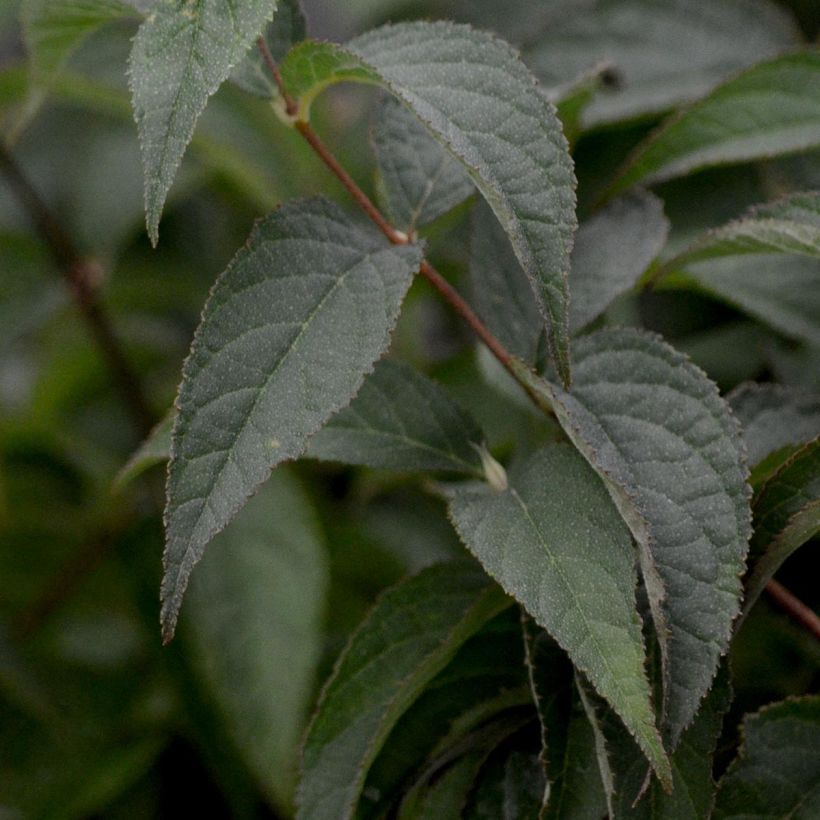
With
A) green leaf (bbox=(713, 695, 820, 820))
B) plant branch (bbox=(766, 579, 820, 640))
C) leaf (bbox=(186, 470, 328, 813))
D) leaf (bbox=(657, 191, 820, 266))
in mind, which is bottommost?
leaf (bbox=(186, 470, 328, 813))

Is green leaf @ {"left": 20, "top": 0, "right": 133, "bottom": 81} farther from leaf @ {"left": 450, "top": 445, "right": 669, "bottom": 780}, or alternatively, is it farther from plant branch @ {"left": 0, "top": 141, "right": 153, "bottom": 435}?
plant branch @ {"left": 0, "top": 141, "right": 153, "bottom": 435}

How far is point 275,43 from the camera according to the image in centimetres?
58

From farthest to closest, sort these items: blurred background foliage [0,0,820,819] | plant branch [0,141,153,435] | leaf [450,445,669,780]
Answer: plant branch [0,141,153,435] → blurred background foliage [0,0,820,819] → leaf [450,445,669,780]

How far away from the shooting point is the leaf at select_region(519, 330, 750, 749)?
0.44 meters

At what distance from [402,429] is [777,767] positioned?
9.7 inches

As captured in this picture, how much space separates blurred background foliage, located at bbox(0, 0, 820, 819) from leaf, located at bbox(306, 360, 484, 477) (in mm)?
128

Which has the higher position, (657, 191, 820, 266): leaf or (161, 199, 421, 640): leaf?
(161, 199, 421, 640): leaf

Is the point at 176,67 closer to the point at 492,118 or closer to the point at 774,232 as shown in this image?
the point at 492,118

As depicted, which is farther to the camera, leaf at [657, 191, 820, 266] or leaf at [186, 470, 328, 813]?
leaf at [186, 470, 328, 813]

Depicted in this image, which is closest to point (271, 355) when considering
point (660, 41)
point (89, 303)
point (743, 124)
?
point (743, 124)

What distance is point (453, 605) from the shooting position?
0.56 m

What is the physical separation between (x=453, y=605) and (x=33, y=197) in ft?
2.16

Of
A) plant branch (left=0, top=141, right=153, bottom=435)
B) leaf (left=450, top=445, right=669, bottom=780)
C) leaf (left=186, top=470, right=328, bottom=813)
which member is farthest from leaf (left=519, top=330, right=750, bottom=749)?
plant branch (left=0, top=141, right=153, bottom=435)

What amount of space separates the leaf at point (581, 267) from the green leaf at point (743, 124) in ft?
0.16
